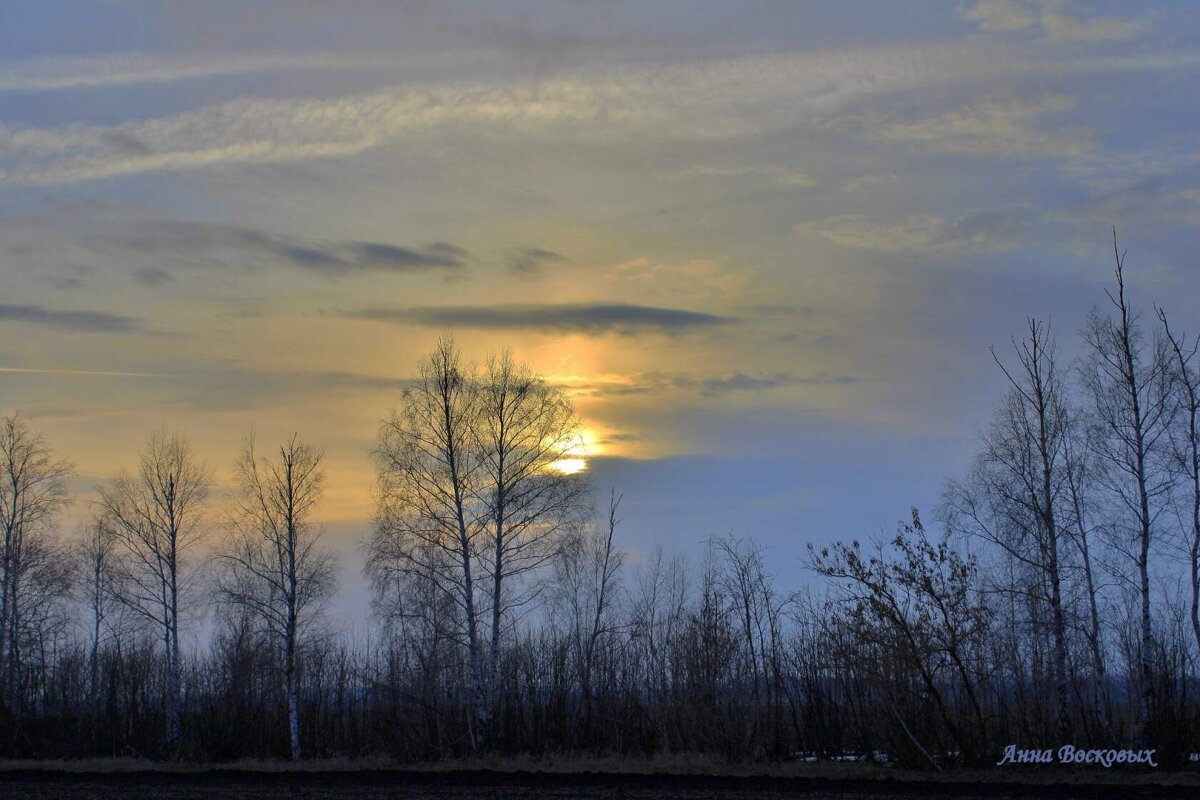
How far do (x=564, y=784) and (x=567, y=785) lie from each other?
223 mm

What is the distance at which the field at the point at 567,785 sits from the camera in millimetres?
20094

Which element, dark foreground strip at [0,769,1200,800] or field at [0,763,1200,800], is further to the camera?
field at [0,763,1200,800]

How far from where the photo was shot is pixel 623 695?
31.4 m

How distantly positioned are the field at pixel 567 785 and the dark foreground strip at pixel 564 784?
2 centimetres

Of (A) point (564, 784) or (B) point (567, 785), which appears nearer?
(B) point (567, 785)

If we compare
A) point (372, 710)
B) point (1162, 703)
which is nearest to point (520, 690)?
point (372, 710)

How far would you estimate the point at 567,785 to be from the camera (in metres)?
23.5

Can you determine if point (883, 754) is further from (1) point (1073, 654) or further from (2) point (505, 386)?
(2) point (505, 386)

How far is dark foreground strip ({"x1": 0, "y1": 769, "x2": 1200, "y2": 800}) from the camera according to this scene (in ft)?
64.8

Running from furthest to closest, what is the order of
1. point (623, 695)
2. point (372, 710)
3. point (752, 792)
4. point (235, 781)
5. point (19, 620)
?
point (19, 620) < point (372, 710) < point (623, 695) < point (235, 781) < point (752, 792)

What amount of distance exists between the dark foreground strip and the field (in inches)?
0.9

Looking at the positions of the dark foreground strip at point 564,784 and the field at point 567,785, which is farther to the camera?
the field at point 567,785

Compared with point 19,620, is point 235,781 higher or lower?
lower

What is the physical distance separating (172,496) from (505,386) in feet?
54.3
